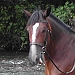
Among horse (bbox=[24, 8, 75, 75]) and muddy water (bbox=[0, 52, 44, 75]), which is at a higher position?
horse (bbox=[24, 8, 75, 75])

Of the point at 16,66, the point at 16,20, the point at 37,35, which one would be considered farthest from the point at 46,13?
the point at 16,20

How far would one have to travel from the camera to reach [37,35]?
3633mm

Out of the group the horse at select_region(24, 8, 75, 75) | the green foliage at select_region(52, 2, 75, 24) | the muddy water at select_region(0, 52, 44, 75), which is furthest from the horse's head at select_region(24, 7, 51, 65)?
the green foliage at select_region(52, 2, 75, 24)

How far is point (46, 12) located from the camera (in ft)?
12.5

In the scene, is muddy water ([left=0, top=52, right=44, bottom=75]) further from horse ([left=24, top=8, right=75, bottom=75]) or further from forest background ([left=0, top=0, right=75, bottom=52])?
horse ([left=24, top=8, right=75, bottom=75])

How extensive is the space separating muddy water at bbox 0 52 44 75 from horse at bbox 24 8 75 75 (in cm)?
385

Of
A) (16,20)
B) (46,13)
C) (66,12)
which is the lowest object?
(16,20)

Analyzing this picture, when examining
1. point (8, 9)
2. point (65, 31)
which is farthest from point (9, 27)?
point (65, 31)

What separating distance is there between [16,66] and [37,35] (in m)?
5.18

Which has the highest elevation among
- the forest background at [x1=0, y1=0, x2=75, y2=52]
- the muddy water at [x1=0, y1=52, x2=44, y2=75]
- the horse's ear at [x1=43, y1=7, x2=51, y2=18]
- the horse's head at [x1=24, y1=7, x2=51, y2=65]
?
the horse's ear at [x1=43, y1=7, x2=51, y2=18]

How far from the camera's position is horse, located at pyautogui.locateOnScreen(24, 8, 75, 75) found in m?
3.66

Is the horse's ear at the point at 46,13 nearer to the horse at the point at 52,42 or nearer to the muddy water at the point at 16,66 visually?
the horse at the point at 52,42

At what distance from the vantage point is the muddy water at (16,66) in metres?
7.96

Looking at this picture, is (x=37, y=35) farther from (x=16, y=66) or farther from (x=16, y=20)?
(x=16, y=20)
